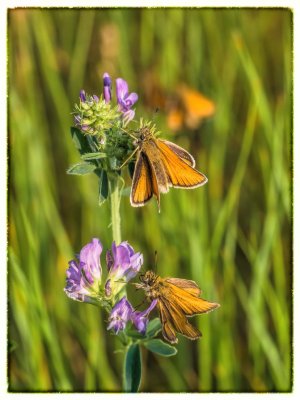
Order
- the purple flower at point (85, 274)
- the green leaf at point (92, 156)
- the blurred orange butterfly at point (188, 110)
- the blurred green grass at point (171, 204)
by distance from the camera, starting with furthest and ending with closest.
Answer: the blurred orange butterfly at point (188, 110) → the blurred green grass at point (171, 204) → the purple flower at point (85, 274) → the green leaf at point (92, 156)

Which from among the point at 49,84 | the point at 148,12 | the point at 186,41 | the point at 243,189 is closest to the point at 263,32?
the point at 186,41

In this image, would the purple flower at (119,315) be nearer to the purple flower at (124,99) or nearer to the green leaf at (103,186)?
the green leaf at (103,186)

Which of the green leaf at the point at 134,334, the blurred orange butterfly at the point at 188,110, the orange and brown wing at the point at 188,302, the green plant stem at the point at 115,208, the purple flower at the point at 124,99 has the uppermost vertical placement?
the blurred orange butterfly at the point at 188,110

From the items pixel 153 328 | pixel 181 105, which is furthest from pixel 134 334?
pixel 181 105

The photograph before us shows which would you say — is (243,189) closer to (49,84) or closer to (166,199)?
(166,199)

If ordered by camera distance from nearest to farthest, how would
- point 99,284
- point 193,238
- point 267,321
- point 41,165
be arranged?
1. point 99,284
2. point 193,238
3. point 267,321
4. point 41,165

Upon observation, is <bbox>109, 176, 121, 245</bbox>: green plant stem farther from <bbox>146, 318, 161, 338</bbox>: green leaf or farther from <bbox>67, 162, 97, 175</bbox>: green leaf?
<bbox>146, 318, 161, 338</bbox>: green leaf

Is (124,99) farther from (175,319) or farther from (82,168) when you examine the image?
(175,319)

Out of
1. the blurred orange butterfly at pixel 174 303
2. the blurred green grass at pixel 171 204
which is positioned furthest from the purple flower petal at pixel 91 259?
the blurred green grass at pixel 171 204
